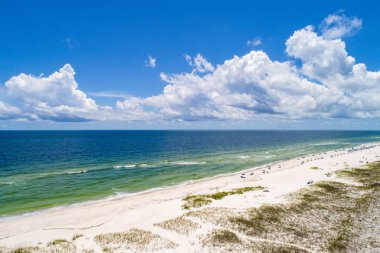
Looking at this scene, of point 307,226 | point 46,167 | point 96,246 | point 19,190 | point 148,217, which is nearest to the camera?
point 96,246

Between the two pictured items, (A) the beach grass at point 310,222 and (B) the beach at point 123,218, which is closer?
(A) the beach grass at point 310,222

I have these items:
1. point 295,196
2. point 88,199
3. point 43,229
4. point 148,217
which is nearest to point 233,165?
point 295,196

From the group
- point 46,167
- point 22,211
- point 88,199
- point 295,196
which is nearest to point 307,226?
point 295,196

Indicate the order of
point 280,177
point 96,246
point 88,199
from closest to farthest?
point 96,246
point 88,199
point 280,177

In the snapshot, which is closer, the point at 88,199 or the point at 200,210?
the point at 200,210

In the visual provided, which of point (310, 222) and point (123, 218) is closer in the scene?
point (310, 222)

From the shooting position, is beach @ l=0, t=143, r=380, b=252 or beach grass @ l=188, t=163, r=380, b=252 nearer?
beach grass @ l=188, t=163, r=380, b=252

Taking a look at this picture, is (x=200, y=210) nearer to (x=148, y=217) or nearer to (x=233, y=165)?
(x=148, y=217)

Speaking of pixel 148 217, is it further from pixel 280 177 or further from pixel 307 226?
pixel 280 177

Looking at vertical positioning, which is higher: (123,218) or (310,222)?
(310,222)
